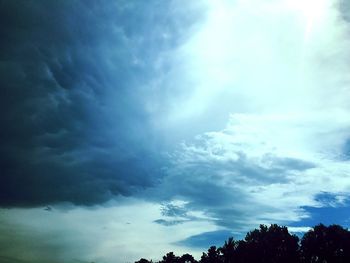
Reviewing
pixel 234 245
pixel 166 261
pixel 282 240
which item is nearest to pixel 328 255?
pixel 282 240

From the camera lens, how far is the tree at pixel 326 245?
66.6m

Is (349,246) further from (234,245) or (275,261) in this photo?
(234,245)

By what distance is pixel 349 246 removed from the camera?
66.1 meters

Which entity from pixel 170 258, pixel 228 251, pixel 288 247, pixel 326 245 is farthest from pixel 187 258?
pixel 326 245

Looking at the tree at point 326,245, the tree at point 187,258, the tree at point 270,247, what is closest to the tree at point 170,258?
the tree at point 187,258

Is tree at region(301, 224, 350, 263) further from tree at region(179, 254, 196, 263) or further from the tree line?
tree at region(179, 254, 196, 263)

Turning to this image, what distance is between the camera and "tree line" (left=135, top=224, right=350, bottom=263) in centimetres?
6750

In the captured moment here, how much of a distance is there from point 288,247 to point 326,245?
27.7 ft

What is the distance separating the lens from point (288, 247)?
243 ft

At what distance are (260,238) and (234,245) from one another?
372 inches

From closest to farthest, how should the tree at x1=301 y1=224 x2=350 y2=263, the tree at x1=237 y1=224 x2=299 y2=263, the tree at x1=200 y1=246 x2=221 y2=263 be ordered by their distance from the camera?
1. the tree at x1=301 y1=224 x2=350 y2=263
2. the tree at x1=237 y1=224 x2=299 y2=263
3. the tree at x1=200 y1=246 x2=221 y2=263

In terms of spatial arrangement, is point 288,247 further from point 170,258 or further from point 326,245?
point 170,258

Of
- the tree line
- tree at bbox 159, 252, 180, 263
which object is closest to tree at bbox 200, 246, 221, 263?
the tree line

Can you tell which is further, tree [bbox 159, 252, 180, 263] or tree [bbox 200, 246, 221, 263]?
tree [bbox 159, 252, 180, 263]
